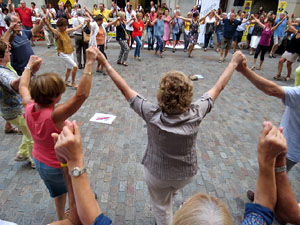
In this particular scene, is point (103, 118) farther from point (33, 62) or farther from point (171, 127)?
point (171, 127)

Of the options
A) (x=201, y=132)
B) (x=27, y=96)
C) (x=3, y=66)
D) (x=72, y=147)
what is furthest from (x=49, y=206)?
(x=201, y=132)

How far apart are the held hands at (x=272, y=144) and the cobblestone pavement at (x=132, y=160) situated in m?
2.13

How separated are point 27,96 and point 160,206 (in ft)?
5.91

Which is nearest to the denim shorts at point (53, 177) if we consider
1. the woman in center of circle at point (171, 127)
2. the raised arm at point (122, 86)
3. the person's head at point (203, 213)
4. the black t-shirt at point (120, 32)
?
the woman in center of circle at point (171, 127)

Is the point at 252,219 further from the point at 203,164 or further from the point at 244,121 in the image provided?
the point at 244,121

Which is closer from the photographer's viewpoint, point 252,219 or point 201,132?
point 252,219

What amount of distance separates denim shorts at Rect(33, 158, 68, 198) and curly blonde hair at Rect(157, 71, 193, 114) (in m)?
1.28

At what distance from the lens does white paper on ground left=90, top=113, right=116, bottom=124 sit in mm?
4883

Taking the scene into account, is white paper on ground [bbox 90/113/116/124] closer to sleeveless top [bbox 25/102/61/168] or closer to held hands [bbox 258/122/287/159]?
sleeveless top [bbox 25/102/61/168]

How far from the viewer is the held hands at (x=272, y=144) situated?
3.12 ft

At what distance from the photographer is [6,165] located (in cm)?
351

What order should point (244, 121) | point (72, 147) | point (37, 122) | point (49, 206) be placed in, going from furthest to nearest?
point (244, 121)
point (49, 206)
point (37, 122)
point (72, 147)

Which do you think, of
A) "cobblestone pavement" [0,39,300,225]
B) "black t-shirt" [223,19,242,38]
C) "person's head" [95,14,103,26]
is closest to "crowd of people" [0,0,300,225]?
"cobblestone pavement" [0,39,300,225]

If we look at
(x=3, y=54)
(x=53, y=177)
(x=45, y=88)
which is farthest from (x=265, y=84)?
(x=3, y=54)
